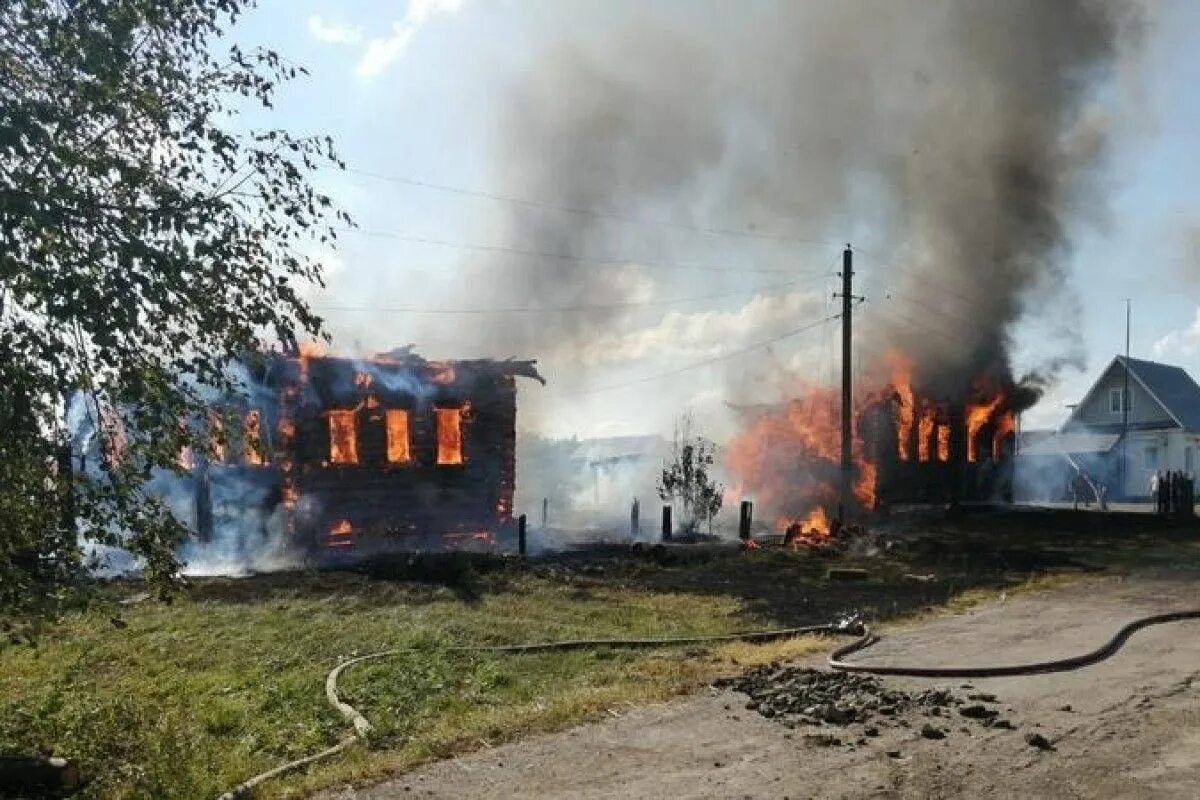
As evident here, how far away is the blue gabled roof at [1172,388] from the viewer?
43125 millimetres

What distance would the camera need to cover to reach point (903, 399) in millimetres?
36188

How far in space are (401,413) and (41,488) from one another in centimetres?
1870

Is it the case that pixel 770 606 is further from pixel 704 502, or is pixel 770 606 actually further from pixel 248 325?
pixel 704 502

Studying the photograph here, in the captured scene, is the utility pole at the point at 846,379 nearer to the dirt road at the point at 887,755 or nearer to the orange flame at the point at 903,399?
the orange flame at the point at 903,399

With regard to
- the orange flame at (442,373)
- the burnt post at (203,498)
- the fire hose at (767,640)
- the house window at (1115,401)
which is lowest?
the fire hose at (767,640)

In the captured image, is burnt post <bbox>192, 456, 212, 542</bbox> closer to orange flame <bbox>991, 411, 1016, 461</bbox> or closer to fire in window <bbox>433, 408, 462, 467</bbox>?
fire in window <bbox>433, 408, 462, 467</bbox>

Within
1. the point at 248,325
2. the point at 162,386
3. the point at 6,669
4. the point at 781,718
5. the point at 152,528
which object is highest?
the point at 248,325

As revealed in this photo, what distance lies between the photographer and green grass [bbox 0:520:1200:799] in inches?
265

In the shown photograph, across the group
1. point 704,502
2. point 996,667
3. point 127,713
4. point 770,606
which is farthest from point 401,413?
point 996,667

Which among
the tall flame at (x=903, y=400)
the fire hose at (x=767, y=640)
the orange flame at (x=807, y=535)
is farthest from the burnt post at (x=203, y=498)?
the tall flame at (x=903, y=400)

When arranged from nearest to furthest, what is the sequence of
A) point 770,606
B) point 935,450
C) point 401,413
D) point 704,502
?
1. point 770,606
2. point 401,413
3. point 704,502
4. point 935,450

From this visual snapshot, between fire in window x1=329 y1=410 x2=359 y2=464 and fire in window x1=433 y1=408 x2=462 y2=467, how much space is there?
2200 millimetres

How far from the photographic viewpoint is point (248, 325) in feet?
18.4

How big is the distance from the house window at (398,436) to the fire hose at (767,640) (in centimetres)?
1361
